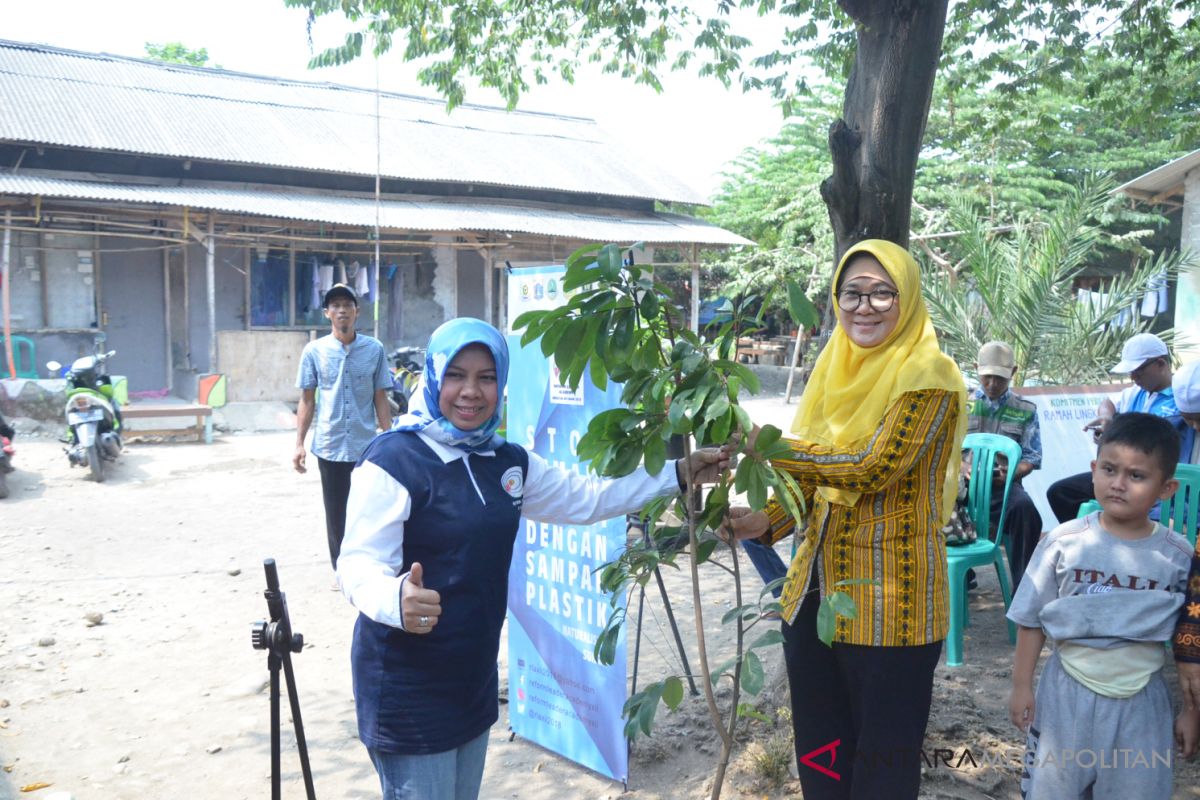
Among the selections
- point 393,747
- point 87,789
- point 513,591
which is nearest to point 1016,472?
point 513,591

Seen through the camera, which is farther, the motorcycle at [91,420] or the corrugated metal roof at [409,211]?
the corrugated metal roof at [409,211]

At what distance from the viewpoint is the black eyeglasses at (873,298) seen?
Result: 7.44 ft

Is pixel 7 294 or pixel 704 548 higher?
pixel 7 294

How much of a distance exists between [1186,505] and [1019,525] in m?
0.87

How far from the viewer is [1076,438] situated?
6.13m

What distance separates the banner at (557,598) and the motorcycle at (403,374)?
717 cm

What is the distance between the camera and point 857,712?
2320 millimetres

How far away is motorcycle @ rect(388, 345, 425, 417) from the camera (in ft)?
35.7

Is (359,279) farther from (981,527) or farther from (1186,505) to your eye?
(1186,505)

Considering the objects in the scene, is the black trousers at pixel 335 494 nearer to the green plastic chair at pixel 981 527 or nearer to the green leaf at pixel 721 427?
the green plastic chair at pixel 981 527

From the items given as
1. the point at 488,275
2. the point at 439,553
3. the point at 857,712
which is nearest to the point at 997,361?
the point at 857,712

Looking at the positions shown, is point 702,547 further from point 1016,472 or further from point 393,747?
point 1016,472

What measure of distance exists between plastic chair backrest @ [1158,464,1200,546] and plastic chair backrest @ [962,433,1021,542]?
2.66 ft

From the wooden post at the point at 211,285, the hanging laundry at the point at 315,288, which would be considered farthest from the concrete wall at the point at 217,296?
the hanging laundry at the point at 315,288
